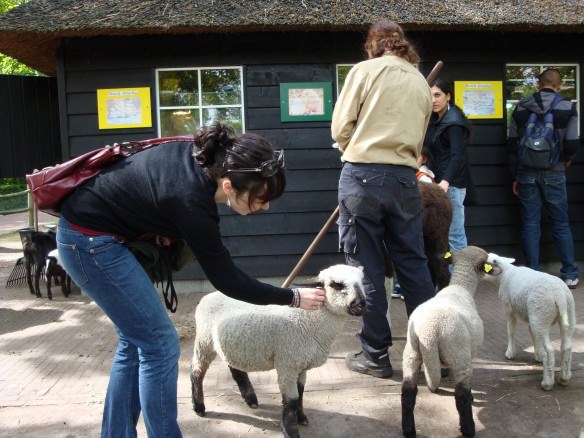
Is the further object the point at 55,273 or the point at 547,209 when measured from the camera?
the point at 55,273

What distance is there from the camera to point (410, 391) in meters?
3.10

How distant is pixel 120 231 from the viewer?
254 centimetres

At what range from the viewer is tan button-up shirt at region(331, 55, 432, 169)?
12.0ft

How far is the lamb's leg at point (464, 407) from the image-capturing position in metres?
3.06

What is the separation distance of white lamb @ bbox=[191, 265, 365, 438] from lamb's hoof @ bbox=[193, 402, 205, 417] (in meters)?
0.47

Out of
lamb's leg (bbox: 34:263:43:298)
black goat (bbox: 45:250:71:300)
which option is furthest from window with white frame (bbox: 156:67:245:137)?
lamb's leg (bbox: 34:263:43:298)

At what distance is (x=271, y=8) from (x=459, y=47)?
7.78ft

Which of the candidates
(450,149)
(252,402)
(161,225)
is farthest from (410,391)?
(450,149)

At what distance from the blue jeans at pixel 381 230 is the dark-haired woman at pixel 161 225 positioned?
1085 millimetres

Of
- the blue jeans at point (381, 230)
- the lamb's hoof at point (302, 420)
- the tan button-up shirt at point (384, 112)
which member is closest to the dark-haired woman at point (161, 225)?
the lamb's hoof at point (302, 420)

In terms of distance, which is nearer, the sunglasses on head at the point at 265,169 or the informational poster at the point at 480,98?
the sunglasses on head at the point at 265,169

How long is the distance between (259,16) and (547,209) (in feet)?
13.0

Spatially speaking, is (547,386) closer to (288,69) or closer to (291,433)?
(291,433)

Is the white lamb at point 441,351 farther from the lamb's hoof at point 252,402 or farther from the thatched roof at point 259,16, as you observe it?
the thatched roof at point 259,16
